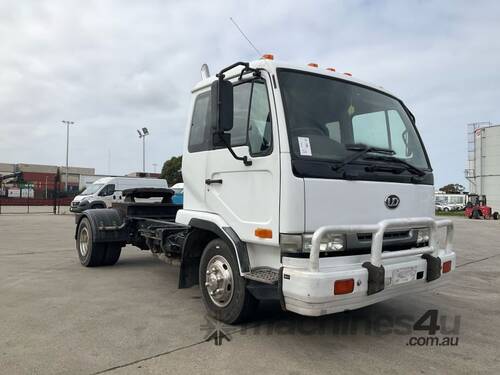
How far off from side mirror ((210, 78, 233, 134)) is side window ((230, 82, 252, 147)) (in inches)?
13.7

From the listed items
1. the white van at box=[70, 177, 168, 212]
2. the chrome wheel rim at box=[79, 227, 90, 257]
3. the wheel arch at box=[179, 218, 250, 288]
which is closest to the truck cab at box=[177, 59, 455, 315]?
the wheel arch at box=[179, 218, 250, 288]

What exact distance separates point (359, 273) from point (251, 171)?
1307 mm

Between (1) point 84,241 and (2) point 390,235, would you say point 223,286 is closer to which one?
(2) point 390,235

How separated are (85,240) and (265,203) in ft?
17.3

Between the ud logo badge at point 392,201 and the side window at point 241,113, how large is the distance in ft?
4.64

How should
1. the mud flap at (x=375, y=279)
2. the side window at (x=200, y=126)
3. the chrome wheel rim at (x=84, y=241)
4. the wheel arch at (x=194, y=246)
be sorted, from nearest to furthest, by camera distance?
the mud flap at (x=375, y=279), the wheel arch at (x=194, y=246), the side window at (x=200, y=126), the chrome wheel rim at (x=84, y=241)

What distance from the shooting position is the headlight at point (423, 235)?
427cm

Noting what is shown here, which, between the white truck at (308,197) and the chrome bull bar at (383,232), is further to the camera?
the white truck at (308,197)

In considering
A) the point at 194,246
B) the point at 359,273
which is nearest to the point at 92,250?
the point at 194,246

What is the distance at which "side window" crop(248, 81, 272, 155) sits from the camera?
12.8 feet

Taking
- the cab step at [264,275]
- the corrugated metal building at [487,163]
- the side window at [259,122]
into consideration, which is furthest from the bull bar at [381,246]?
the corrugated metal building at [487,163]

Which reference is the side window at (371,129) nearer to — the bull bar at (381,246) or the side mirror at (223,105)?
the bull bar at (381,246)

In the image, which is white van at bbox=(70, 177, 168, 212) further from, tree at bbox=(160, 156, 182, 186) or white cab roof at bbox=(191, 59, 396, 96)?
tree at bbox=(160, 156, 182, 186)

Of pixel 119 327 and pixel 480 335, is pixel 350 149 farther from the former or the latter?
pixel 119 327
